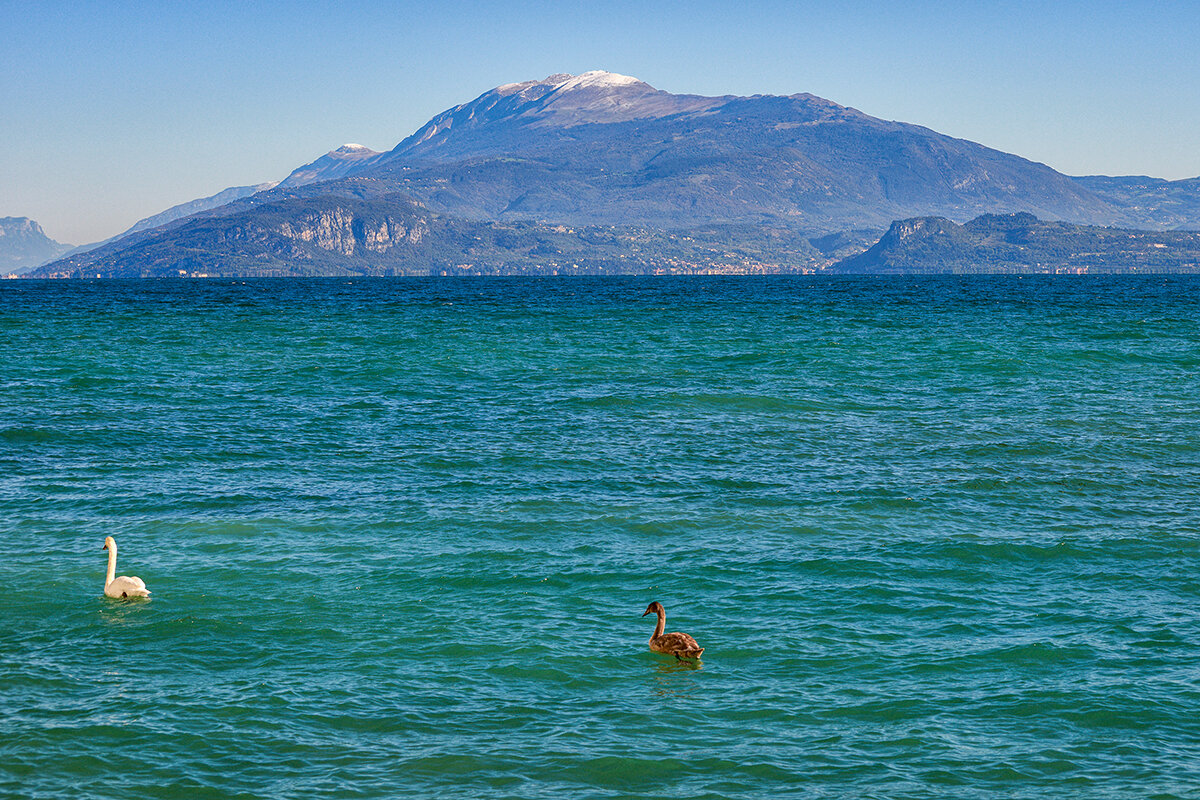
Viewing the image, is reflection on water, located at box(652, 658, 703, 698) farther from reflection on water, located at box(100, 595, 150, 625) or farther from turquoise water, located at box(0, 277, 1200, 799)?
reflection on water, located at box(100, 595, 150, 625)

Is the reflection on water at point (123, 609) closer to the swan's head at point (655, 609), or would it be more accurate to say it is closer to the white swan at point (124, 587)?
the white swan at point (124, 587)

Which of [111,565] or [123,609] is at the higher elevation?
[111,565]

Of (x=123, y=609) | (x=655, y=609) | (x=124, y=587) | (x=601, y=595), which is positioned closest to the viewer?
(x=655, y=609)

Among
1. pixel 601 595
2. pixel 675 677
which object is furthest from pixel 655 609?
pixel 601 595

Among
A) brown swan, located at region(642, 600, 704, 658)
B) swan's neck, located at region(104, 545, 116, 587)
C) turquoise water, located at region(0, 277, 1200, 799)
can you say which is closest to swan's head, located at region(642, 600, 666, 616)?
brown swan, located at region(642, 600, 704, 658)

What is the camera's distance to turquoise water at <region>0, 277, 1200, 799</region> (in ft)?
41.3

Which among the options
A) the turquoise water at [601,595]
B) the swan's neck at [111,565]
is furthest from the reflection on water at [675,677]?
the swan's neck at [111,565]

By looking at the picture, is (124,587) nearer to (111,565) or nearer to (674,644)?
(111,565)

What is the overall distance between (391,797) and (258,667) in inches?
184

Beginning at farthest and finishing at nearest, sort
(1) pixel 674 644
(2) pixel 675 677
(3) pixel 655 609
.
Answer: (3) pixel 655 609
(1) pixel 674 644
(2) pixel 675 677

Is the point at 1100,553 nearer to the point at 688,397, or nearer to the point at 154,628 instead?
the point at 154,628

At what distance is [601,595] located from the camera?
60.9 feet

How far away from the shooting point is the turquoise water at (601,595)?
1260 centimetres

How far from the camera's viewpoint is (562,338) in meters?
72.2
